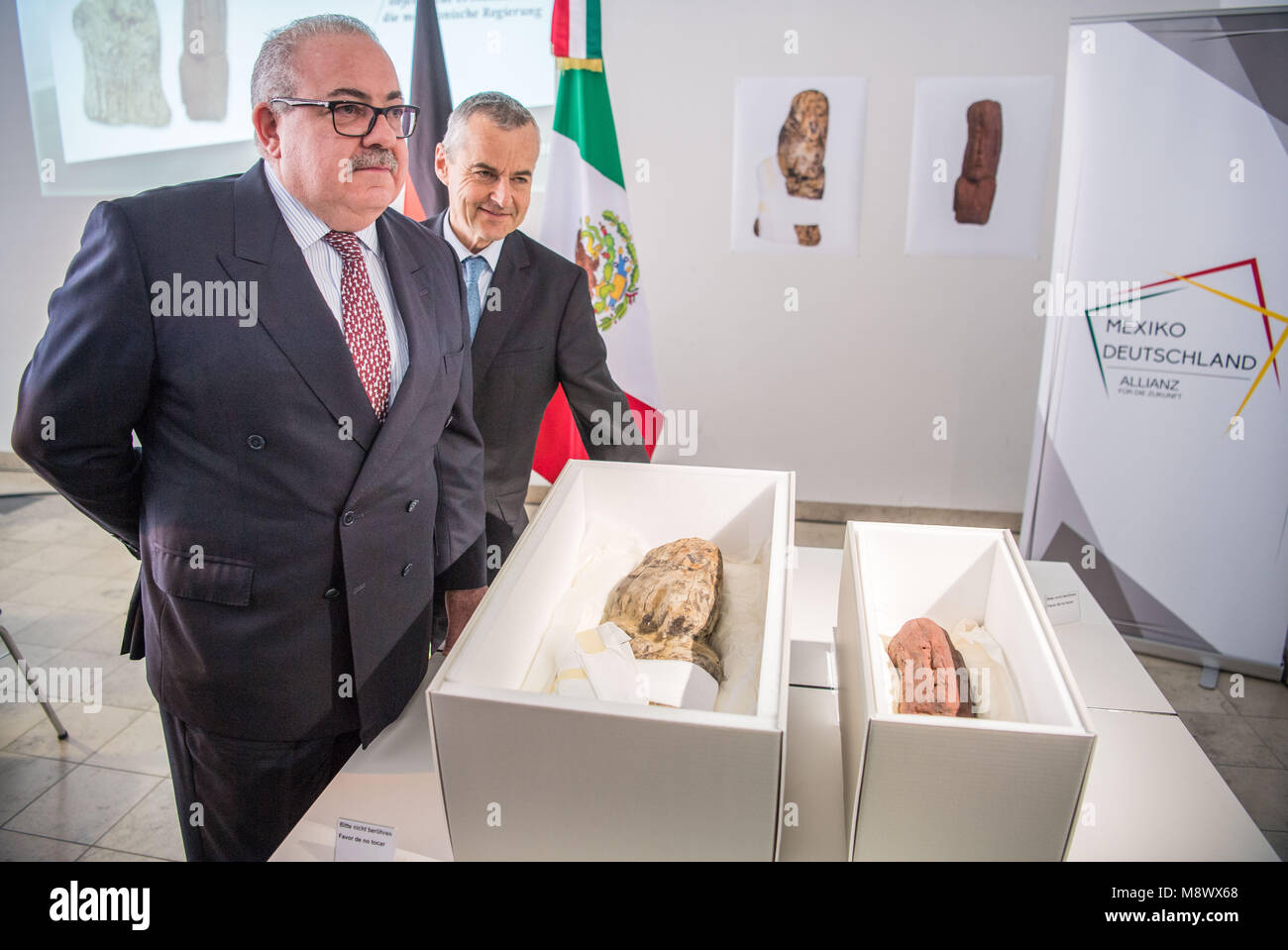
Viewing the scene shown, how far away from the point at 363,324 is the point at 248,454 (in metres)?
0.30

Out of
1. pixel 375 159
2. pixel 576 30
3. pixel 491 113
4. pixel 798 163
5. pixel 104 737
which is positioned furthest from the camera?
pixel 798 163

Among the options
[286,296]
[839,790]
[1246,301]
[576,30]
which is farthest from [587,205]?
[1246,301]

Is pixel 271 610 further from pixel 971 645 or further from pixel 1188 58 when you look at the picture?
pixel 1188 58

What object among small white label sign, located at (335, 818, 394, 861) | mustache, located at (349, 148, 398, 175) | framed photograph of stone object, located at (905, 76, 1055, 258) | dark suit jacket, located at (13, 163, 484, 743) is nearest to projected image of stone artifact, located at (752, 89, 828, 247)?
framed photograph of stone object, located at (905, 76, 1055, 258)

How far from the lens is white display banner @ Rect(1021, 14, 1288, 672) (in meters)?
2.68

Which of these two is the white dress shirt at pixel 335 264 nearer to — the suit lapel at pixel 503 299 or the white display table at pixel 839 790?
the suit lapel at pixel 503 299

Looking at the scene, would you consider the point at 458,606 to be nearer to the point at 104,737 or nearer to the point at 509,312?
the point at 509,312

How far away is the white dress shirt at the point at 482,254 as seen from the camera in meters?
2.04

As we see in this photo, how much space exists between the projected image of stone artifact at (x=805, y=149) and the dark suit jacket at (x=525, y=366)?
208 cm

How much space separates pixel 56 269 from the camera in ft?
10.5

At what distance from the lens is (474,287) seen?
6.74ft

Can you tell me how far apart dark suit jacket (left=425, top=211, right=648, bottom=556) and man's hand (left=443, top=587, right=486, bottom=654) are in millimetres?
208

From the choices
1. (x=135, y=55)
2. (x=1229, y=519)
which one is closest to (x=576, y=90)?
(x=135, y=55)

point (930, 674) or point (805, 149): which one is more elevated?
point (805, 149)
